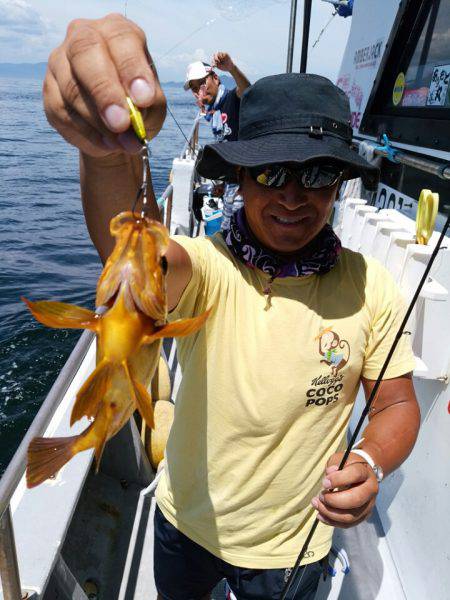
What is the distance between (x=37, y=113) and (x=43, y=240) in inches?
1256

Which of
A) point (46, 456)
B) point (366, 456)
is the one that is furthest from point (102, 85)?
point (366, 456)

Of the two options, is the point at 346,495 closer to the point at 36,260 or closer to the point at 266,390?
the point at 266,390

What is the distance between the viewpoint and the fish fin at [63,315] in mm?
1116

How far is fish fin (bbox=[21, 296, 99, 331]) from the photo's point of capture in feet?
3.66


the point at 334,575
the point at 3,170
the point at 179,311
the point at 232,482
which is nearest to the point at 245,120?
the point at 179,311

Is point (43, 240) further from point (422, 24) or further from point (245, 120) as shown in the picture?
point (245, 120)

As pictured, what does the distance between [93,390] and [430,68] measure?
400 centimetres

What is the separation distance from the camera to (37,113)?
40.6 m

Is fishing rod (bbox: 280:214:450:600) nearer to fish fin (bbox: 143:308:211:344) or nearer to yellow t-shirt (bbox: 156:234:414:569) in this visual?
yellow t-shirt (bbox: 156:234:414:569)

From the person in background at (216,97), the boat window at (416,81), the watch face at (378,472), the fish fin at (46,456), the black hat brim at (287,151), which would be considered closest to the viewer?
the fish fin at (46,456)

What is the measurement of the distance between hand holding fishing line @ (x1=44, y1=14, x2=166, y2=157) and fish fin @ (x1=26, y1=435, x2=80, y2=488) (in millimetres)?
745

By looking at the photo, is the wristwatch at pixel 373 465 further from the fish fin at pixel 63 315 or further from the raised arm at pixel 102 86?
the fish fin at pixel 63 315

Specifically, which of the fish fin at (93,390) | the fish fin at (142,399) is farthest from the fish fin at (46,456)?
the fish fin at (142,399)

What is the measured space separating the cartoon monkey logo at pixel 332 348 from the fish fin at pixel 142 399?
76cm
